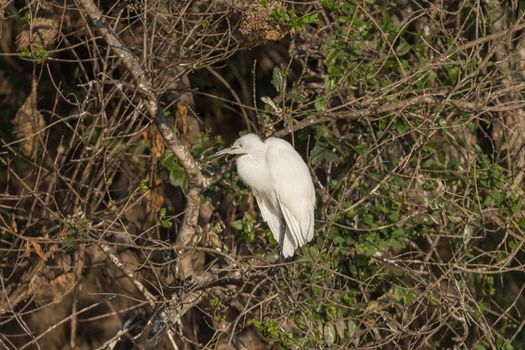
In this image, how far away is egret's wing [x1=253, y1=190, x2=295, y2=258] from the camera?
3.47 meters

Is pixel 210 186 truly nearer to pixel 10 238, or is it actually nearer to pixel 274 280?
pixel 274 280

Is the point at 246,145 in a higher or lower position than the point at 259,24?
lower

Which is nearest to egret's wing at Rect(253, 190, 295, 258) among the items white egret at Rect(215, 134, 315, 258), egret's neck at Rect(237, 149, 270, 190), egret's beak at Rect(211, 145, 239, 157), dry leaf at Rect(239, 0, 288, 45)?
white egret at Rect(215, 134, 315, 258)

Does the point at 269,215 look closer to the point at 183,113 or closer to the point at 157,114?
the point at 183,113

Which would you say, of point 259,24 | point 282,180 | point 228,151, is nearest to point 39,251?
point 228,151

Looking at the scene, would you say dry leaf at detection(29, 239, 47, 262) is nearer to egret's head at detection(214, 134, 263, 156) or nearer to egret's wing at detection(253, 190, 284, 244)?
egret's head at detection(214, 134, 263, 156)

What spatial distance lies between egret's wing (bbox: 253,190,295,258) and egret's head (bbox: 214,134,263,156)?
19 cm

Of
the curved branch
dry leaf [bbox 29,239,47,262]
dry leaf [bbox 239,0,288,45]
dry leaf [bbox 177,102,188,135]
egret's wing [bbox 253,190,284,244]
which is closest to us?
the curved branch

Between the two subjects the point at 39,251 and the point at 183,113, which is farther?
the point at 183,113

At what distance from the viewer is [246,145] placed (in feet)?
11.2

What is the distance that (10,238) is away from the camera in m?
3.94

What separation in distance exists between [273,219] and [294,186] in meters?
0.18

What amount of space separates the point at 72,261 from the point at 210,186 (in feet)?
2.98

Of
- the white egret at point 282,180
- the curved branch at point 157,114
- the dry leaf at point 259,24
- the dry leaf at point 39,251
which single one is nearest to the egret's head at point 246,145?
the white egret at point 282,180
